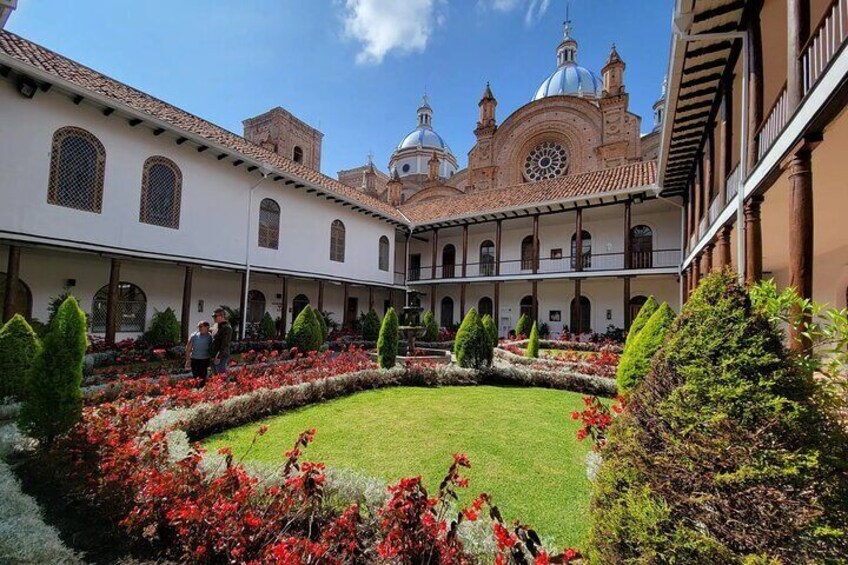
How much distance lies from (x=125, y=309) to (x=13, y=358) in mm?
6949

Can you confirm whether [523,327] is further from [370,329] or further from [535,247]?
[370,329]

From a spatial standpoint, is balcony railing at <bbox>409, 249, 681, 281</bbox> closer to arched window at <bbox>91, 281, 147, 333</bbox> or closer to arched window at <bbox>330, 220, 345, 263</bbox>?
arched window at <bbox>330, 220, 345, 263</bbox>

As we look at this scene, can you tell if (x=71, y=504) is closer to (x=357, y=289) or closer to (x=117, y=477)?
(x=117, y=477)

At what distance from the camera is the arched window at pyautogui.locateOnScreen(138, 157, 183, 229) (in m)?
11.7

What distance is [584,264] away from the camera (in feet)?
62.4

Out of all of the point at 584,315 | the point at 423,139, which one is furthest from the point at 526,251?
the point at 423,139

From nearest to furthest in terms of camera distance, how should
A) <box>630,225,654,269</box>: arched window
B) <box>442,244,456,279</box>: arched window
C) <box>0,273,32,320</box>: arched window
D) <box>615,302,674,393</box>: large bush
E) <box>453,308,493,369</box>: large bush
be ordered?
<box>615,302,674,393</box>: large bush < <box>453,308,493,369</box>: large bush < <box>0,273,32,320</box>: arched window < <box>630,225,654,269</box>: arched window < <box>442,244,456,279</box>: arched window

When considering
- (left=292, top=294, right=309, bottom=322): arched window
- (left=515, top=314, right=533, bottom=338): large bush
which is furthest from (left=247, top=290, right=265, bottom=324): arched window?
(left=515, top=314, right=533, bottom=338): large bush

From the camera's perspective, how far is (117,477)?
310 centimetres

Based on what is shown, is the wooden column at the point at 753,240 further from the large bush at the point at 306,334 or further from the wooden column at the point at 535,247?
the wooden column at the point at 535,247

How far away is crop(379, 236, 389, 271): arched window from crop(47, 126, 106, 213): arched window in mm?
12604

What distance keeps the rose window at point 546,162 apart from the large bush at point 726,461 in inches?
1073

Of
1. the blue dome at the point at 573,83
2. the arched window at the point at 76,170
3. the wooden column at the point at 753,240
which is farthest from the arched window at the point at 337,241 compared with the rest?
the blue dome at the point at 573,83

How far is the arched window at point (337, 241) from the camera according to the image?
1822cm
